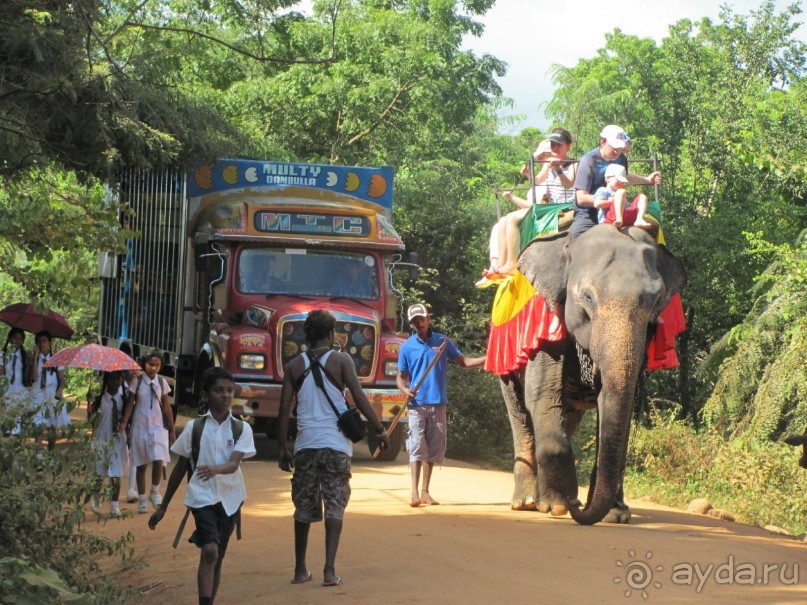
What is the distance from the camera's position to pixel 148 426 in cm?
1212

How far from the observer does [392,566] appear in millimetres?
8773

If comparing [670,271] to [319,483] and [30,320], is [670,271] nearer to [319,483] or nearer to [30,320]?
[319,483]

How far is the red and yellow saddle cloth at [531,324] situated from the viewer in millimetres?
10914

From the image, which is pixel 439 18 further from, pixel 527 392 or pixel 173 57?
pixel 527 392

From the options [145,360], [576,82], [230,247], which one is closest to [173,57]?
[230,247]

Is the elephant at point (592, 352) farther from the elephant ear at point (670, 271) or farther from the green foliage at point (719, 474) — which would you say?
the green foliage at point (719, 474)

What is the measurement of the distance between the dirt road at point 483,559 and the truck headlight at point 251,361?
11.7ft

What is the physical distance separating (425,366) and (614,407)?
2.94 m

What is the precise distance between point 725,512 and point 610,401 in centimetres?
464

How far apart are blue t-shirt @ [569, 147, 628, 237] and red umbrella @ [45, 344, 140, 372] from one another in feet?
13.8

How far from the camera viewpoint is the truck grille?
1599 centimetres

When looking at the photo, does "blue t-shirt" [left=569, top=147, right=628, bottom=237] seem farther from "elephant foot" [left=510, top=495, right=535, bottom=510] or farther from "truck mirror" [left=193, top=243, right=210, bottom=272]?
"truck mirror" [left=193, top=243, right=210, bottom=272]

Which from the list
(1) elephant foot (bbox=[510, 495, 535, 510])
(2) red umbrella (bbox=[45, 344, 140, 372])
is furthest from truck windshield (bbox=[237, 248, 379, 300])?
(1) elephant foot (bbox=[510, 495, 535, 510])

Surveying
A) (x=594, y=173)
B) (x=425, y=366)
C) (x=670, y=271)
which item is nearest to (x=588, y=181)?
(x=594, y=173)
